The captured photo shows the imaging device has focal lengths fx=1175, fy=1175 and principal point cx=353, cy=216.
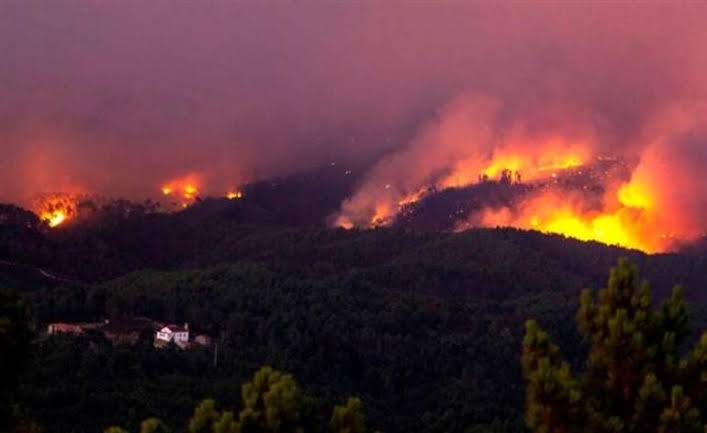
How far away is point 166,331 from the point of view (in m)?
59.5

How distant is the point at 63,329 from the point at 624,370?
156 feet

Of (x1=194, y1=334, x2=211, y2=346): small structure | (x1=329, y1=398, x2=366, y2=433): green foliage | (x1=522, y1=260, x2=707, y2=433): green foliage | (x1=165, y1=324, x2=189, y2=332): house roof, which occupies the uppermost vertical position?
(x1=165, y1=324, x2=189, y2=332): house roof

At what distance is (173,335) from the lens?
5900 centimetres

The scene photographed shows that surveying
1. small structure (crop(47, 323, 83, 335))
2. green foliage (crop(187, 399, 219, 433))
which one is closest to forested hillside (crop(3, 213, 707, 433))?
small structure (crop(47, 323, 83, 335))

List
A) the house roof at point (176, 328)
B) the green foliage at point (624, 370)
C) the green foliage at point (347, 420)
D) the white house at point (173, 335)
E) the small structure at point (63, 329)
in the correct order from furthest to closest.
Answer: the house roof at point (176, 328), the white house at point (173, 335), the small structure at point (63, 329), the green foliage at point (624, 370), the green foliage at point (347, 420)

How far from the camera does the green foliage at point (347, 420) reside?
12.3m

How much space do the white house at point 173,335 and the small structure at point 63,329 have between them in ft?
13.1

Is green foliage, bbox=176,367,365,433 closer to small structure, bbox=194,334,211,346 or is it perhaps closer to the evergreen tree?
the evergreen tree

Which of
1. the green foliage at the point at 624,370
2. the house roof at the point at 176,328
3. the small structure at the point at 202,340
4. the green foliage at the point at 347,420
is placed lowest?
the green foliage at the point at 347,420

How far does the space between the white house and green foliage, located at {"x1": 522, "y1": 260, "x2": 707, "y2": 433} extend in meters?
45.4

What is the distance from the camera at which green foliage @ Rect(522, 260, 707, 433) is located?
1296 centimetres

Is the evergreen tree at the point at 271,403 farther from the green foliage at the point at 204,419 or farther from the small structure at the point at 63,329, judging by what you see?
the small structure at the point at 63,329

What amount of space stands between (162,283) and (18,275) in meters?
13.3

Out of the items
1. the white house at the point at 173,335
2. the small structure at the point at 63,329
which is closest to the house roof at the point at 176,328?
the white house at the point at 173,335
